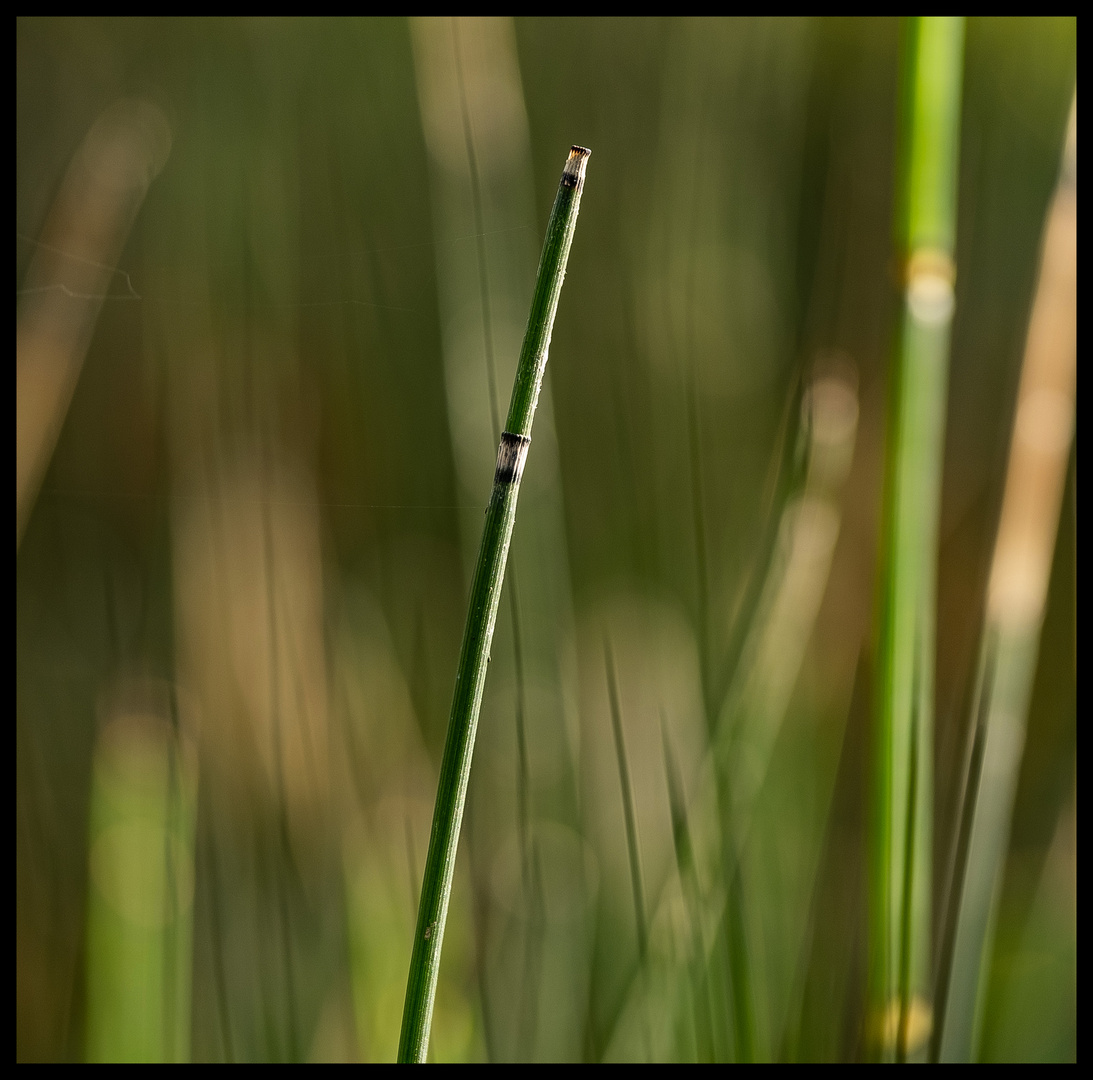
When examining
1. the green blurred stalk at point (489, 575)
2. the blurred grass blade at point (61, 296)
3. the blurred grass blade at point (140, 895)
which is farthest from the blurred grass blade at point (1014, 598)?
the blurred grass blade at point (61, 296)

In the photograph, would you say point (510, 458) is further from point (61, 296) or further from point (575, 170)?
point (61, 296)

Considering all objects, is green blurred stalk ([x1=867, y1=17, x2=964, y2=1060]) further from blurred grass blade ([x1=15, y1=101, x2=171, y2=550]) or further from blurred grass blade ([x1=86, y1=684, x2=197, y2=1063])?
blurred grass blade ([x1=15, y1=101, x2=171, y2=550])

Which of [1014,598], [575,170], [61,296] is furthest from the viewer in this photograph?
[61,296]

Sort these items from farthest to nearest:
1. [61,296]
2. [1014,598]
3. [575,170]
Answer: [61,296] < [1014,598] < [575,170]

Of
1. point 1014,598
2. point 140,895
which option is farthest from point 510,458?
point 140,895

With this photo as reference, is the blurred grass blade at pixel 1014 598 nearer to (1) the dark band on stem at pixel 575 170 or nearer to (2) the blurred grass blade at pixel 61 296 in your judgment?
(1) the dark band on stem at pixel 575 170

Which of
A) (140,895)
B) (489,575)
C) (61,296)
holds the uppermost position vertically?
(61,296)

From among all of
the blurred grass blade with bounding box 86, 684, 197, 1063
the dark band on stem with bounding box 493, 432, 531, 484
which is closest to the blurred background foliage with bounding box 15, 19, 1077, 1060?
the blurred grass blade with bounding box 86, 684, 197, 1063
